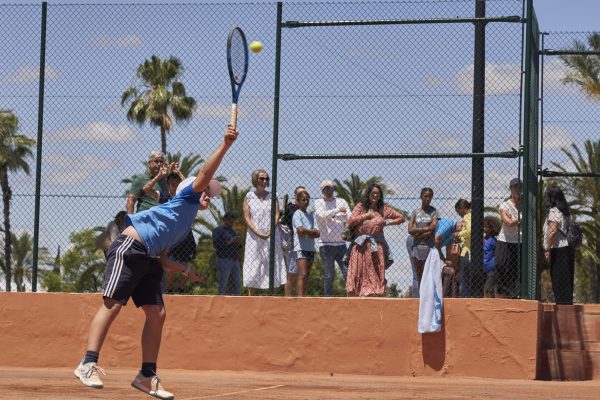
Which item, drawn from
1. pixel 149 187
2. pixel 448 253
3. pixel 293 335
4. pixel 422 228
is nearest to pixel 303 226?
pixel 293 335

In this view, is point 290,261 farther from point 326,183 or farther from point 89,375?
point 89,375

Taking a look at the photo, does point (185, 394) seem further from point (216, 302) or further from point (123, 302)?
point (216, 302)

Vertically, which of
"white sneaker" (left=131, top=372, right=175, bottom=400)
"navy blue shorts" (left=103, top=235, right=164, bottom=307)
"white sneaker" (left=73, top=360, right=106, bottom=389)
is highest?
"navy blue shorts" (left=103, top=235, right=164, bottom=307)

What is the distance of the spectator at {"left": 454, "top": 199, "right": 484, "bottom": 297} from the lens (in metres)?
11.9

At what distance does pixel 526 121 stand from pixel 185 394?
4622 mm

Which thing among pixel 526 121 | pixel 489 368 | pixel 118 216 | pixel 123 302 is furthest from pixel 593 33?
pixel 123 302

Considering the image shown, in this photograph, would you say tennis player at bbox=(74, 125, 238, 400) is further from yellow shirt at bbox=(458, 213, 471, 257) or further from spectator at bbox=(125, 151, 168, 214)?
yellow shirt at bbox=(458, 213, 471, 257)

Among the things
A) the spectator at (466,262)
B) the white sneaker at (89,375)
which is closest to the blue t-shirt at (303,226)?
the spectator at (466,262)

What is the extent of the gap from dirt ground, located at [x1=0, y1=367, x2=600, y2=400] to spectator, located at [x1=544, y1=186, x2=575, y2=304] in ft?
3.73

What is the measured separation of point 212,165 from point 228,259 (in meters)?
4.66

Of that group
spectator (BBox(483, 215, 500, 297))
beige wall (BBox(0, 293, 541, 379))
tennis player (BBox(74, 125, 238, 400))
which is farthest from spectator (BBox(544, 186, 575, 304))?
tennis player (BBox(74, 125, 238, 400))

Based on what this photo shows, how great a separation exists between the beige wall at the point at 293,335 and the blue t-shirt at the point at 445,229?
31.6 inches

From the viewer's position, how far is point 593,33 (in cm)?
1238

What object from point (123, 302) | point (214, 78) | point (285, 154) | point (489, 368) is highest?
point (214, 78)
